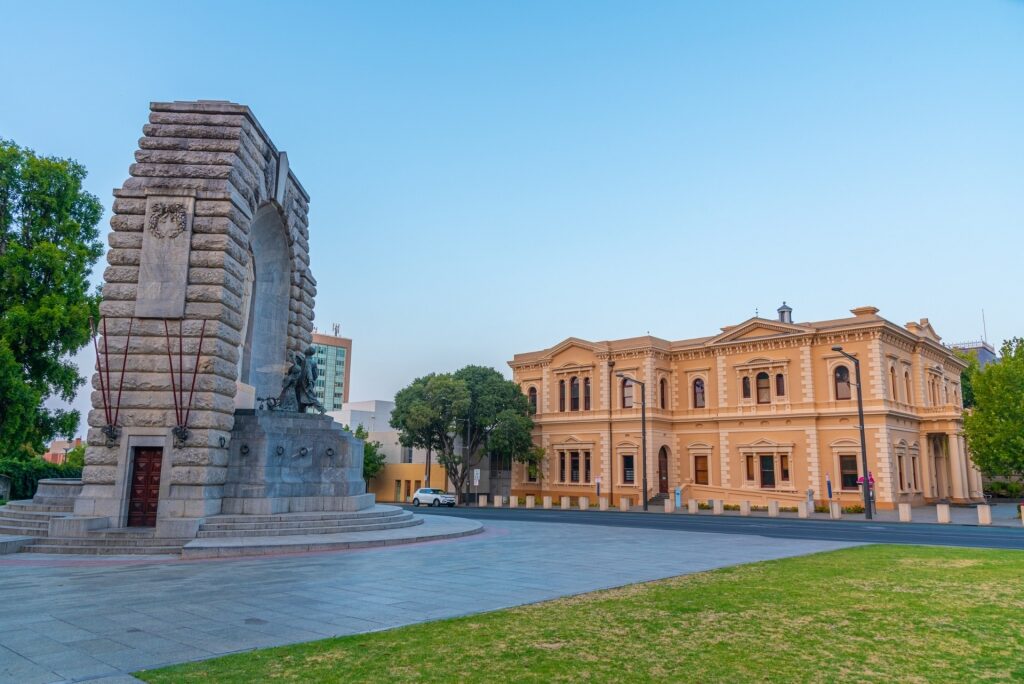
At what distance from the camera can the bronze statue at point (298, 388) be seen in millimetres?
19938

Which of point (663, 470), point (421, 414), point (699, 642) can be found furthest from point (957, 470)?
point (699, 642)

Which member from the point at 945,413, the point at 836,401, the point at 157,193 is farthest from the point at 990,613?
the point at 945,413

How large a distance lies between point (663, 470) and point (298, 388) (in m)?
33.2

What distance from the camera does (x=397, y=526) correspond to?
64.0 feet

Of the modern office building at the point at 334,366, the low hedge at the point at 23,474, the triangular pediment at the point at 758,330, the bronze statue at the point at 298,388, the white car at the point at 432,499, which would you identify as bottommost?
the white car at the point at 432,499

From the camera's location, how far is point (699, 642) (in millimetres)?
6691

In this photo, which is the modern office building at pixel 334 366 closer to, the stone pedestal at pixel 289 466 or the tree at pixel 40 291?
the tree at pixel 40 291

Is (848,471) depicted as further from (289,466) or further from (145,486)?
(145,486)

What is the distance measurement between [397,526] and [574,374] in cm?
3286

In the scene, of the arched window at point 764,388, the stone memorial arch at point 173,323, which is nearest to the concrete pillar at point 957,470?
the arched window at point 764,388

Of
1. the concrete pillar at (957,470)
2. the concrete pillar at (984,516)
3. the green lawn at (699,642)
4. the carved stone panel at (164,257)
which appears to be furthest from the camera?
the concrete pillar at (957,470)

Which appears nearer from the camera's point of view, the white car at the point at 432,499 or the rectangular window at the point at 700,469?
the white car at the point at 432,499

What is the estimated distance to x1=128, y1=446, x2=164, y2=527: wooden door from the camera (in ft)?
52.8

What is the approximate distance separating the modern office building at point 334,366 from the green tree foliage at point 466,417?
331ft
